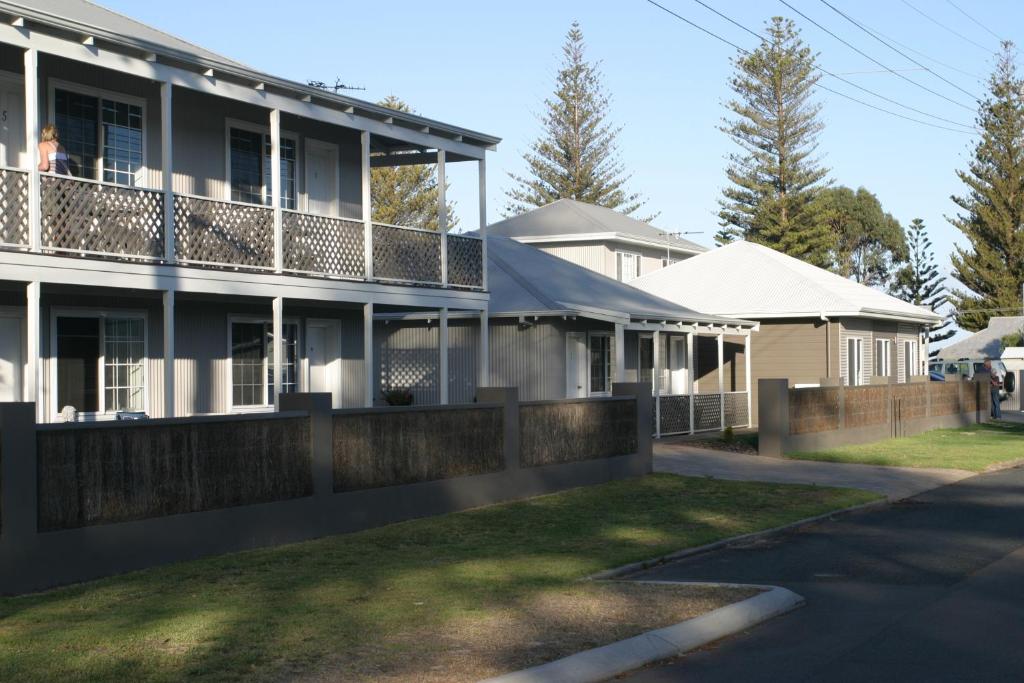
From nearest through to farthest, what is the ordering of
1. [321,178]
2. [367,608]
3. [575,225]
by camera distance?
[367,608] < [321,178] < [575,225]

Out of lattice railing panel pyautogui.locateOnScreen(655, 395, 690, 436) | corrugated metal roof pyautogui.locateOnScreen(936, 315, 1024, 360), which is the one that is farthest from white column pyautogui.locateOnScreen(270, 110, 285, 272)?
corrugated metal roof pyautogui.locateOnScreen(936, 315, 1024, 360)

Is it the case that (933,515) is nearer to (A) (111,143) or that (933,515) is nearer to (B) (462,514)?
(B) (462,514)

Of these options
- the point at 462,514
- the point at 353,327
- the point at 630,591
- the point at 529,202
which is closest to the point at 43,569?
the point at 630,591

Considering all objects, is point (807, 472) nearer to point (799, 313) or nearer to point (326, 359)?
point (326, 359)

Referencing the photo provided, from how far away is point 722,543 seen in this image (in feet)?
45.7

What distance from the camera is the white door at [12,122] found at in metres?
17.6

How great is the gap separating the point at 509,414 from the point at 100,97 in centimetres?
803

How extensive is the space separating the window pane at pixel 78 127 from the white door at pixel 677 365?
17757 mm

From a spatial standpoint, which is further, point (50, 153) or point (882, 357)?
point (882, 357)

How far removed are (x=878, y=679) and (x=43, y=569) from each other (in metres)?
7.08

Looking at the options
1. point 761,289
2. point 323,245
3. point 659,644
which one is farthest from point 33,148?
point 761,289

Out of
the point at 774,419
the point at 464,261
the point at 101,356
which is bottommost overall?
the point at 774,419

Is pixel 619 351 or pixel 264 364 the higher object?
pixel 619 351

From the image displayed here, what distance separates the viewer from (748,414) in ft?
111
